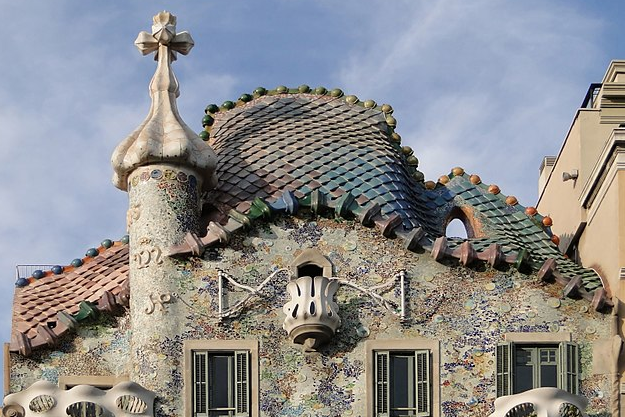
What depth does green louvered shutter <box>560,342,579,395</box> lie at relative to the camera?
36.0 metres

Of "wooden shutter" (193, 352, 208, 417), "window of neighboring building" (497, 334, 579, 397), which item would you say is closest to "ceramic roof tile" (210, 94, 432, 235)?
"window of neighboring building" (497, 334, 579, 397)

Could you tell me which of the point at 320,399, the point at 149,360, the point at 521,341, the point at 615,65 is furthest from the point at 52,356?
the point at 615,65

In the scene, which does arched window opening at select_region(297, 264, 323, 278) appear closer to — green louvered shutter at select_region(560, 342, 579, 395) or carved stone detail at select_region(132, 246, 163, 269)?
carved stone detail at select_region(132, 246, 163, 269)

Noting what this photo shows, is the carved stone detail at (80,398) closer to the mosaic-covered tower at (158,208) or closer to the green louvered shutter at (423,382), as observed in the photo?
the mosaic-covered tower at (158,208)

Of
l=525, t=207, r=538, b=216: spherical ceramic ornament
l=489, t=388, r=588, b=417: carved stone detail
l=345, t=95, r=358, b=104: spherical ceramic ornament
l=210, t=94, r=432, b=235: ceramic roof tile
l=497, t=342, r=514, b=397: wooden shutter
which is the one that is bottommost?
l=489, t=388, r=588, b=417: carved stone detail

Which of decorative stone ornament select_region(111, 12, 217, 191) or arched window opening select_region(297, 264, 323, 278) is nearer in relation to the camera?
arched window opening select_region(297, 264, 323, 278)

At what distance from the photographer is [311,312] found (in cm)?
3616

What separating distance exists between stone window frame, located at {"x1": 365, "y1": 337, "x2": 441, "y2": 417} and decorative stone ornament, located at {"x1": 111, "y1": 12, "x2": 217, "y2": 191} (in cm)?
348

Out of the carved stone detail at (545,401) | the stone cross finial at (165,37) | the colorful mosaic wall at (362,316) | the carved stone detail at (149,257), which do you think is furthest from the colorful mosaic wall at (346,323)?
the stone cross finial at (165,37)

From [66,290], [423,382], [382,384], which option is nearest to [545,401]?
[423,382]

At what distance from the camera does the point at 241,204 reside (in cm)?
3759

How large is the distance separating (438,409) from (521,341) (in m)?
1.50

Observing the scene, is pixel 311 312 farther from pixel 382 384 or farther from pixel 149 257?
pixel 149 257

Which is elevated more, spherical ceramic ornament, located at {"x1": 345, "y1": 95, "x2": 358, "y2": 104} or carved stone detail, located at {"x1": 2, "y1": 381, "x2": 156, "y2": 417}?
spherical ceramic ornament, located at {"x1": 345, "y1": 95, "x2": 358, "y2": 104}
